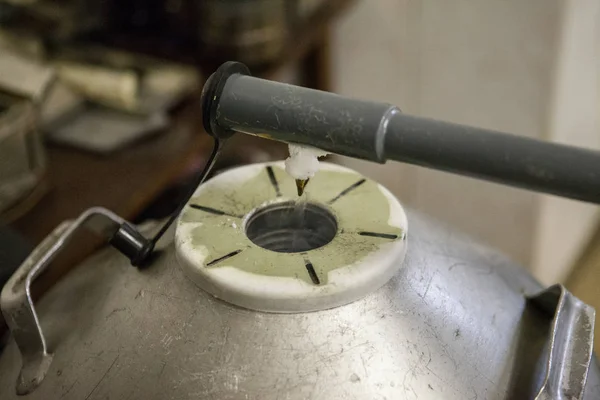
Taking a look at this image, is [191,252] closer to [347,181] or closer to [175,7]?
[347,181]

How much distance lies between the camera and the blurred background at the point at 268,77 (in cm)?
75

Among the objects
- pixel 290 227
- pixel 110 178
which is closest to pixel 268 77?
pixel 110 178

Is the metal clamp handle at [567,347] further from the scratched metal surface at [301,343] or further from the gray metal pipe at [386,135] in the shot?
the gray metal pipe at [386,135]

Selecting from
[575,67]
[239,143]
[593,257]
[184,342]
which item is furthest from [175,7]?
[593,257]

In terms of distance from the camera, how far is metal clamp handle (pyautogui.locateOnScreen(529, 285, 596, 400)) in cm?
41

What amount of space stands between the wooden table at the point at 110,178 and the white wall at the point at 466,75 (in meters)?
0.35

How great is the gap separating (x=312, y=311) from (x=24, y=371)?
0.73 ft

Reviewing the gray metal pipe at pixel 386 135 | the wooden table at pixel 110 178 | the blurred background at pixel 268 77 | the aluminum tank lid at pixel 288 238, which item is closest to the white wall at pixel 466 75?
the blurred background at pixel 268 77

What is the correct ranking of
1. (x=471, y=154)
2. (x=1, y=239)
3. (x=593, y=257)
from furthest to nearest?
(x=593, y=257) → (x=1, y=239) → (x=471, y=154)

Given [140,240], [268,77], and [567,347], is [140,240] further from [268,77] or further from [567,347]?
[268,77]

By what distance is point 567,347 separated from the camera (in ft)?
1.44

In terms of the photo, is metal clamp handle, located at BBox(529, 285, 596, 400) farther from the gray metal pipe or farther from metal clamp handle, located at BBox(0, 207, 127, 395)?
metal clamp handle, located at BBox(0, 207, 127, 395)

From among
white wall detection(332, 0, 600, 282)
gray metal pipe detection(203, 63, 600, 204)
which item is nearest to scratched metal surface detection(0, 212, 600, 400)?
gray metal pipe detection(203, 63, 600, 204)

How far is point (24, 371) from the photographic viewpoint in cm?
46
